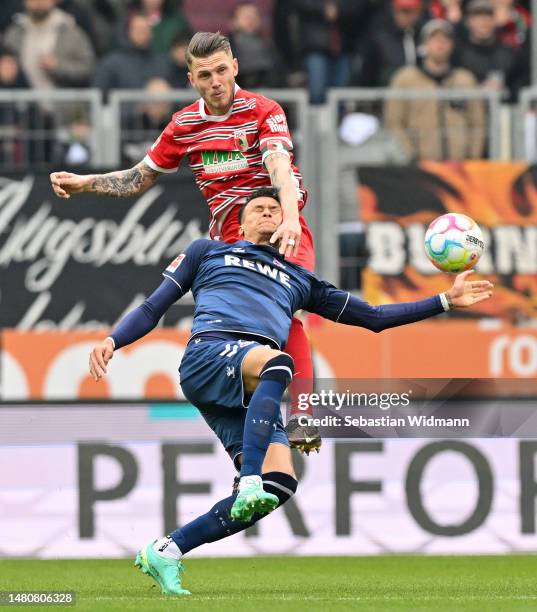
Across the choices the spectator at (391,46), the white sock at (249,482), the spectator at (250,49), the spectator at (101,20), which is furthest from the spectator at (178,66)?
the white sock at (249,482)

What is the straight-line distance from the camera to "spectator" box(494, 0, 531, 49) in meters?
16.7

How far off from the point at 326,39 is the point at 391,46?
2.27 feet

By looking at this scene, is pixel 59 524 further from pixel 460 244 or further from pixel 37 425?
pixel 460 244

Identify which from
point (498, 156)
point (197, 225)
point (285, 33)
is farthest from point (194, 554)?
point (285, 33)

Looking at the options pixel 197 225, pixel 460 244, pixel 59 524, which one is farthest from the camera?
pixel 197 225

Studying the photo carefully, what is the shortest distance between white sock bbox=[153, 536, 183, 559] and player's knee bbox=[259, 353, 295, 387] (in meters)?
0.98

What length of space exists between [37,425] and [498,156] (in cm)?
635

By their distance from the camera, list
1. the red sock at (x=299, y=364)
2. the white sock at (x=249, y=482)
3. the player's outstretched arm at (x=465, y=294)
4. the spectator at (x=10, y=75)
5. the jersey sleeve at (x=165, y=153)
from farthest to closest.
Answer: the spectator at (x=10, y=75), the jersey sleeve at (x=165, y=153), the red sock at (x=299, y=364), the player's outstretched arm at (x=465, y=294), the white sock at (x=249, y=482)

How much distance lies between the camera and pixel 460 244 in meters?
8.66

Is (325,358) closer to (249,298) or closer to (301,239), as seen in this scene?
(301,239)

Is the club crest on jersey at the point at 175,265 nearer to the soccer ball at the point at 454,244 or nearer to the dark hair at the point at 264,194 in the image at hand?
the dark hair at the point at 264,194

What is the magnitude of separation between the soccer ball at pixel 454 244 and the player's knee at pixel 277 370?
1.56m

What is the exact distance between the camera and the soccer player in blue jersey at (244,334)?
7.57 meters

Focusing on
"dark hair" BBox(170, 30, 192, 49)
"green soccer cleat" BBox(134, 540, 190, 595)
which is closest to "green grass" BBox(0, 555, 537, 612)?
"green soccer cleat" BBox(134, 540, 190, 595)
